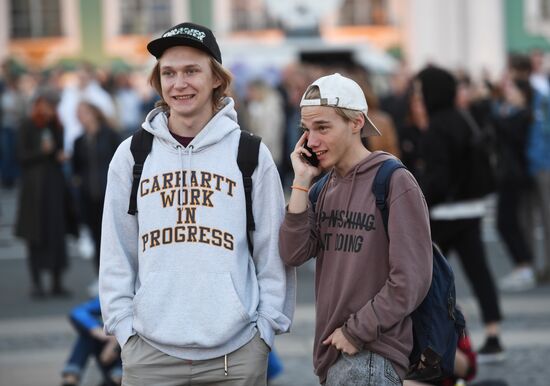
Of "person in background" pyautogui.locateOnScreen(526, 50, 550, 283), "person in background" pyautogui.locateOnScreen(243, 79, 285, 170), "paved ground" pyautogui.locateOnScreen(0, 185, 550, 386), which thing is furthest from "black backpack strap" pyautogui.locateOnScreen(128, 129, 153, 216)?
"person in background" pyautogui.locateOnScreen(243, 79, 285, 170)

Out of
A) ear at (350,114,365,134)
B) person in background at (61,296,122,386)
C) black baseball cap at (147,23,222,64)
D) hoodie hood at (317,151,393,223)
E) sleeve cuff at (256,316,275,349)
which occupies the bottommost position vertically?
person in background at (61,296,122,386)

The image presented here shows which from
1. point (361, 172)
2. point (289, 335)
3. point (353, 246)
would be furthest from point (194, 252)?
point (289, 335)

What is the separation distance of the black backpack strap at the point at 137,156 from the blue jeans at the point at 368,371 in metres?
0.85

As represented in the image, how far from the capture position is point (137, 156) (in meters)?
4.21

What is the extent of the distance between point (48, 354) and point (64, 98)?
11446 millimetres

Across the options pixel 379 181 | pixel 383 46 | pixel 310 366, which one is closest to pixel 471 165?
pixel 310 366

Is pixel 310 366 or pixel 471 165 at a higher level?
pixel 471 165

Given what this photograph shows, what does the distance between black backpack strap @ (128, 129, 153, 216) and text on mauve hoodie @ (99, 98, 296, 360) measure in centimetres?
2

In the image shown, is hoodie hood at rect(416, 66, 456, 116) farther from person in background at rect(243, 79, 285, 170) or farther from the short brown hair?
person in background at rect(243, 79, 285, 170)

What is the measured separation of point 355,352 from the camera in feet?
13.6

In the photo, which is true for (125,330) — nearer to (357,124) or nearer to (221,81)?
(221,81)

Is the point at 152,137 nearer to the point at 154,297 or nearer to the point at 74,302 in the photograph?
the point at 154,297

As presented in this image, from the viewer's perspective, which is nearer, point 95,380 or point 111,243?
point 111,243

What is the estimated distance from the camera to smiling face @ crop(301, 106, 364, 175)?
4.23 metres
